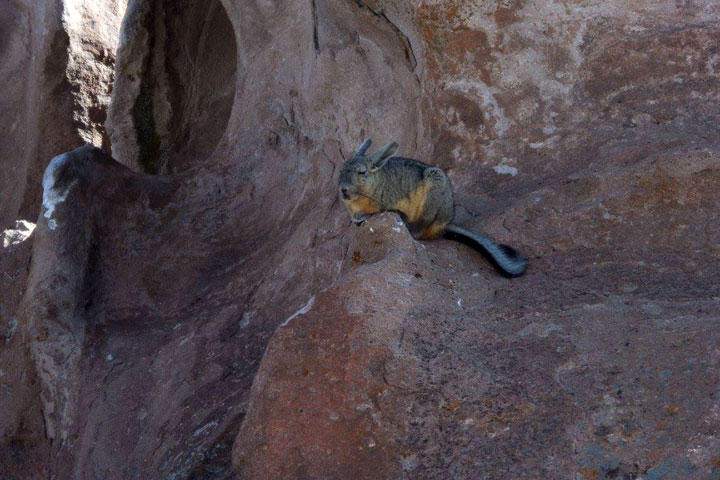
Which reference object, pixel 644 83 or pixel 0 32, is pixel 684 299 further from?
pixel 0 32

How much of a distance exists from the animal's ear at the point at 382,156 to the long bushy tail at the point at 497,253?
59 cm

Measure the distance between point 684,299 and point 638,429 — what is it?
105 cm

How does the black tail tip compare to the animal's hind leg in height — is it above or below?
below

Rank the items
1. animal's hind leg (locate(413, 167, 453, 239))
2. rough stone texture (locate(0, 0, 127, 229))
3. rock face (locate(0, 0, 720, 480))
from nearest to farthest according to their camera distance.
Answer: rock face (locate(0, 0, 720, 480)) < animal's hind leg (locate(413, 167, 453, 239)) < rough stone texture (locate(0, 0, 127, 229))

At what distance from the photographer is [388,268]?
4.16m

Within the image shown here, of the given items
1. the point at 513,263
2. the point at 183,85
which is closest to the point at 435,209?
the point at 513,263

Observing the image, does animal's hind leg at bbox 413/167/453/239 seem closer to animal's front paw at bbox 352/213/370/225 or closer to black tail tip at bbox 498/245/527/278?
animal's front paw at bbox 352/213/370/225

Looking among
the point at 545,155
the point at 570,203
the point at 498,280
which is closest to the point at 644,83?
the point at 545,155

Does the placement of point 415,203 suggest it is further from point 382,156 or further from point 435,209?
point 382,156

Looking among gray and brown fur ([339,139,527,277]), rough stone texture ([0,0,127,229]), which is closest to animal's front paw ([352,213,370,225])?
gray and brown fur ([339,139,527,277])

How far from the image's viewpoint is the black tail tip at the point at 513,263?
4.54 meters

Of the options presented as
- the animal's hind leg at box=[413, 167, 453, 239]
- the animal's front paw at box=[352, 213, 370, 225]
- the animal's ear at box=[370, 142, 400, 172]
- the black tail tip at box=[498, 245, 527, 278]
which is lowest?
the black tail tip at box=[498, 245, 527, 278]

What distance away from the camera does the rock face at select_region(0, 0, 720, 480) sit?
3488mm

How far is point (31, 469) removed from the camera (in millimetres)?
5668
